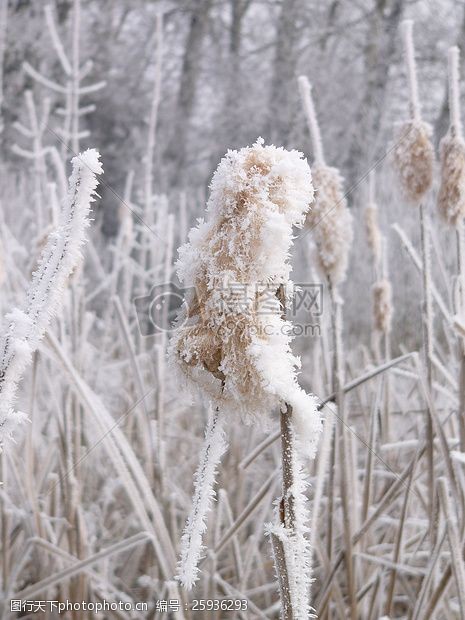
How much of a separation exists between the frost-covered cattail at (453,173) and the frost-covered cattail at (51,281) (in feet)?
1.66

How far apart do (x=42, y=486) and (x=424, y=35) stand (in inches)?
262

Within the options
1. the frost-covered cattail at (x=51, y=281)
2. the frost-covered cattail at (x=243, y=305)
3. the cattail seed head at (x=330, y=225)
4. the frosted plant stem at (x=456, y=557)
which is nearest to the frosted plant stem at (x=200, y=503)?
the frost-covered cattail at (x=243, y=305)

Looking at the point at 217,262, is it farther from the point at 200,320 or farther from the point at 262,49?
the point at 262,49

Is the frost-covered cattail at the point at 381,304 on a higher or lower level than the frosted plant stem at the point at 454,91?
lower

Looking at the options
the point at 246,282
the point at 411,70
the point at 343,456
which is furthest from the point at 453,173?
the point at 246,282

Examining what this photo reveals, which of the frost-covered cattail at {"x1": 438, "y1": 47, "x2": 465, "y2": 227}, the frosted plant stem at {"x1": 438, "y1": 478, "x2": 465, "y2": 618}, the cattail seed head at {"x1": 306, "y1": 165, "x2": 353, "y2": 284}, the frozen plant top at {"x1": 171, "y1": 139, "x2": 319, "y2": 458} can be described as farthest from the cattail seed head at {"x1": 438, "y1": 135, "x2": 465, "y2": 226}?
the frozen plant top at {"x1": 171, "y1": 139, "x2": 319, "y2": 458}

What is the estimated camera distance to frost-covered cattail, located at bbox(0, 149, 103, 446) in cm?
34

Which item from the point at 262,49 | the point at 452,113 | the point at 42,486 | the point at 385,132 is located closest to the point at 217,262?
the point at 452,113

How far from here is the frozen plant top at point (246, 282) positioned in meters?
0.36

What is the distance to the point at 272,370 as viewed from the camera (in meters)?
0.35

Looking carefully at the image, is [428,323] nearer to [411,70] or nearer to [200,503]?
[411,70]

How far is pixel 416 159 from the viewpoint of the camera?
784mm

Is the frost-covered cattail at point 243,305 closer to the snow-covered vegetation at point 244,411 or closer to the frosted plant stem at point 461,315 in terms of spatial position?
the snow-covered vegetation at point 244,411

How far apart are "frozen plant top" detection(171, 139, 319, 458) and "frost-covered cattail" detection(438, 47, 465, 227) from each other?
415 millimetres
